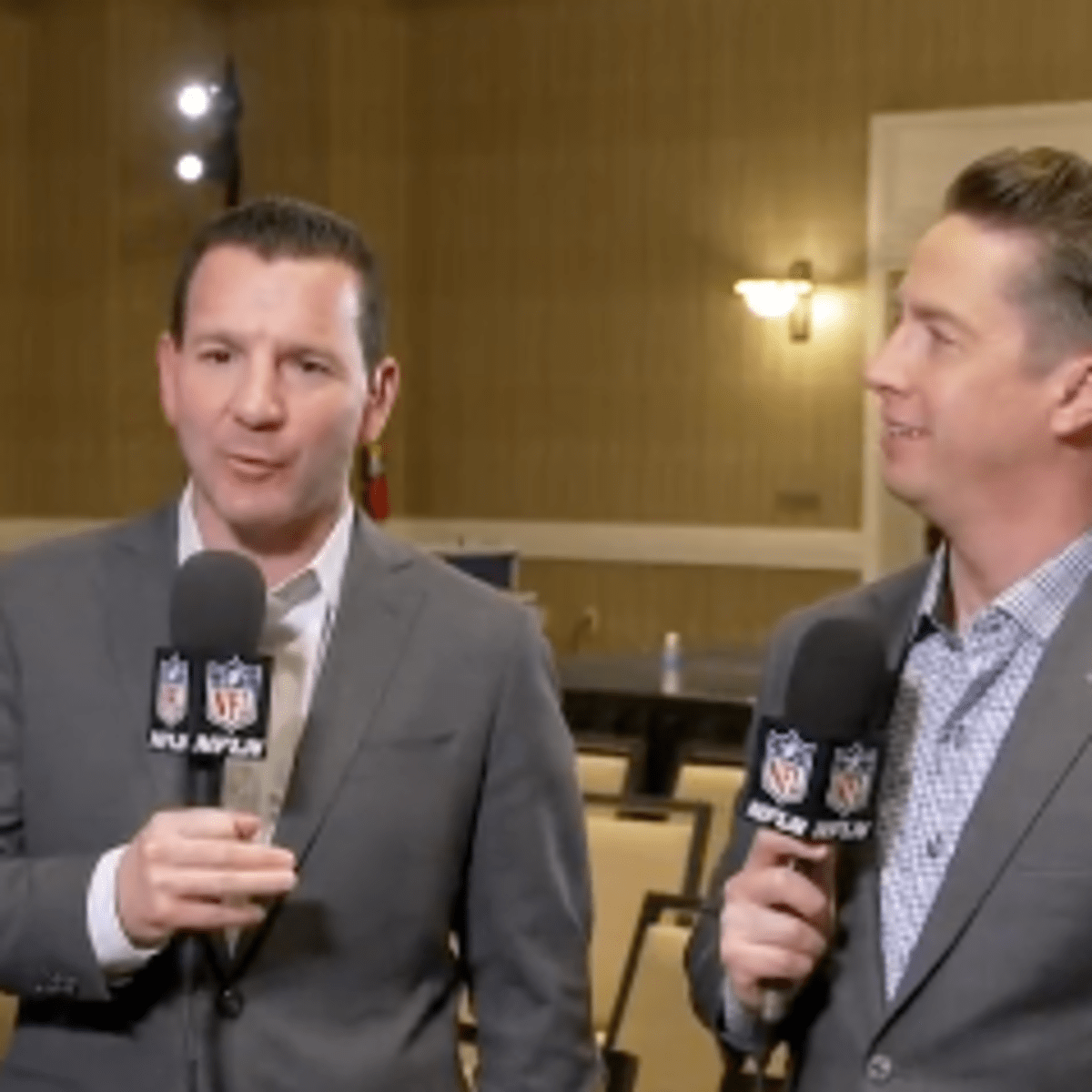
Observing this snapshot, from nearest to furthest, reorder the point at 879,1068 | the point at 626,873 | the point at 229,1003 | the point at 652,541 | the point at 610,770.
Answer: the point at 879,1068
the point at 229,1003
the point at 626,873
the point at 610,770
the point at 652,541

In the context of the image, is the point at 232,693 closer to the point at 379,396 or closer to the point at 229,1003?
the point at 229,1003

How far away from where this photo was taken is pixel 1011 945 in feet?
6.09

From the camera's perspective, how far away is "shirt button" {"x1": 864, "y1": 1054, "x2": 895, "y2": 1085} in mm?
1903

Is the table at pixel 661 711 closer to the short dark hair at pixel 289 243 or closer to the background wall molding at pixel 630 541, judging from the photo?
the background wall molding at pixel 630 541

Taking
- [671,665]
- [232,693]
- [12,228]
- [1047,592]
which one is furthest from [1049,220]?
[12,228]

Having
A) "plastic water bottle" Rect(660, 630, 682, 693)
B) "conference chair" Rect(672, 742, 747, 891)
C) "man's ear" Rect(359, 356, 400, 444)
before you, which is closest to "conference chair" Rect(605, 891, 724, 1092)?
"conference chair" Rect(672, 742, 747, 891)

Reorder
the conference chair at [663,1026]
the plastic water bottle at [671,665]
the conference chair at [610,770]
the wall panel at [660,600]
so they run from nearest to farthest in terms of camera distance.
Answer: the conference chair at [663,1026], the conference chair at [610,770], the plastic water bottle at [671,665], the wall panel at [660,600]

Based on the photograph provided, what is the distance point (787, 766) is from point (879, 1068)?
0.29 metres

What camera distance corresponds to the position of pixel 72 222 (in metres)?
12.5

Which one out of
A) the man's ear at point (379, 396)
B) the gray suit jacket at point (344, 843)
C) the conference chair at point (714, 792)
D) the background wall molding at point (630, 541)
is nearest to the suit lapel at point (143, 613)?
the gray suit jacket at point (344, 843)

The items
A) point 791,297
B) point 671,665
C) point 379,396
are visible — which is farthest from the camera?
point 791,297

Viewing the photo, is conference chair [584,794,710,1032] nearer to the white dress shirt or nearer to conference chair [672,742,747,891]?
conference chair [672,742,747,891]

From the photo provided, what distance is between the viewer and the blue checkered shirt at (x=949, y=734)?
1.95m

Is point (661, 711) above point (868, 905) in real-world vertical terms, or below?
below
